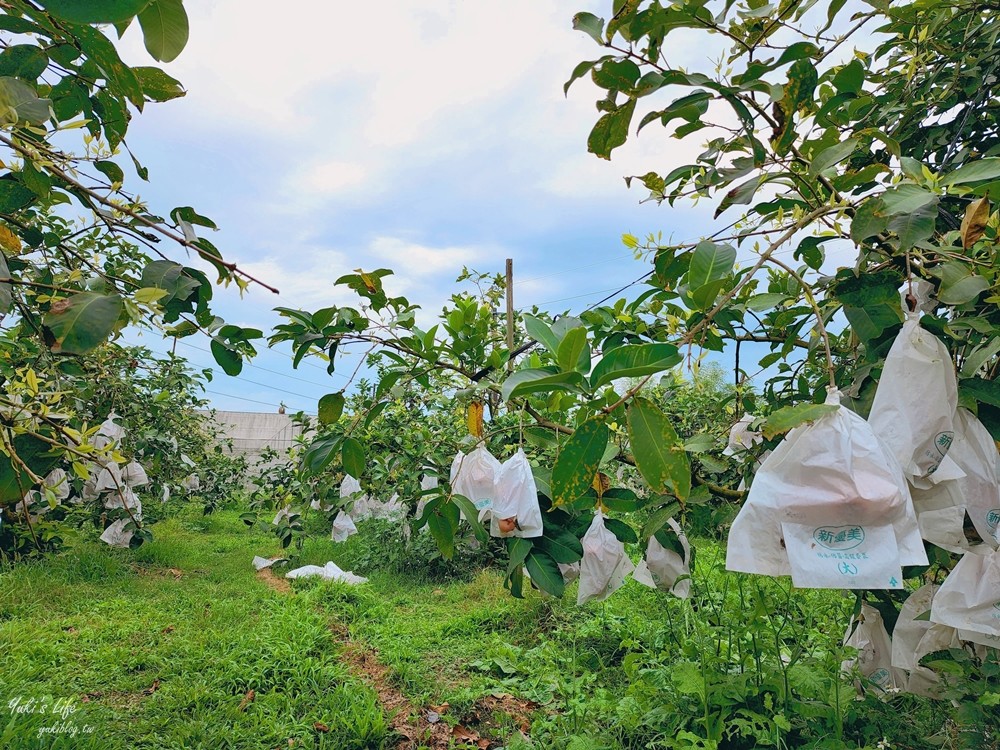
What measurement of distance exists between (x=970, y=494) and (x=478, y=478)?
0.94 meters

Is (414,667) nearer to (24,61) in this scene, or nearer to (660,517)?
(660,517)

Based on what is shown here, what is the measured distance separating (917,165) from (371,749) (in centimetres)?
221

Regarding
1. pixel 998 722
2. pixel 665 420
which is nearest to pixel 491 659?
pixel 998 722

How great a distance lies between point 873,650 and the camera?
1.43 m

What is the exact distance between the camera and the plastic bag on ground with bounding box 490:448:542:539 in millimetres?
1256

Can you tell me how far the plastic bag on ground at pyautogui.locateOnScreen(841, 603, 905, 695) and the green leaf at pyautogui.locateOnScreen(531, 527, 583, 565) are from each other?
755mm

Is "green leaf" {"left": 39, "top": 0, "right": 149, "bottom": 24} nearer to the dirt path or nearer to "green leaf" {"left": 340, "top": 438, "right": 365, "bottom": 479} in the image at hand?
"green leaf" {"left": 340, "top": 438, "right": 365, "bottom": 479}

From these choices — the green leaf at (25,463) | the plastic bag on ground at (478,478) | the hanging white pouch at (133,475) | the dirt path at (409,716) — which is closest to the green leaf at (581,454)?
the plastic bag on ground at (478,478)

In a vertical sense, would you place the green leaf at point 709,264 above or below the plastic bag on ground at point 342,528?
above

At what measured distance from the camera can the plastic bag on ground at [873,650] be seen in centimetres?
141

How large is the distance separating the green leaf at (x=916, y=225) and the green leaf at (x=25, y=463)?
1422mm

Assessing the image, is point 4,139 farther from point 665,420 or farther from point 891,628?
point 891,628

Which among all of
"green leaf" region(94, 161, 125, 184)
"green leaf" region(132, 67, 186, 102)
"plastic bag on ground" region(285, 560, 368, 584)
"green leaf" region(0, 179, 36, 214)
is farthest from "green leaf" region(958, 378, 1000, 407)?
"plastic bag on ground" region(285, 560, 368, 584)

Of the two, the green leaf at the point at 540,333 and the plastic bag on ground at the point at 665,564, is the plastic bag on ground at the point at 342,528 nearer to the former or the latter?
the plastic bag on ground at the point at 665,564
